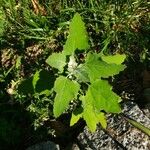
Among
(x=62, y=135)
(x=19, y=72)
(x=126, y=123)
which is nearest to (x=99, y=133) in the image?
(x=126, y=123)

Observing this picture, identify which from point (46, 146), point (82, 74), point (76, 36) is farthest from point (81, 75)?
point (46, 146)

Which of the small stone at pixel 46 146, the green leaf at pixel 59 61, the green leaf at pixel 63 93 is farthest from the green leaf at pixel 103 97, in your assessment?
the small stone at pixel 46 146

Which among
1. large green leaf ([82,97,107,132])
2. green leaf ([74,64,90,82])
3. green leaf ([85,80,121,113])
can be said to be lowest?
large green leaf ([82,97,107,132])

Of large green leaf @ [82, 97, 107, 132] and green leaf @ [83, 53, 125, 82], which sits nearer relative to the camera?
green leaf @ [83, 53, 125, 82]

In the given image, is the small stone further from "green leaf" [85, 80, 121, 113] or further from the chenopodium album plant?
"green leaf" [85, 80, 121, 113]

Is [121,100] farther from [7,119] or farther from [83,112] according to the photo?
[7,119]

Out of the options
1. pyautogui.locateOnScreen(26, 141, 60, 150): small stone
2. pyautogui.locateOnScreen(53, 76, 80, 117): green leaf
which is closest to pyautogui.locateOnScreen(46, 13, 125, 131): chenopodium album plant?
pyautogui.locateOnScreen(53, 76, 80, 117): green leaf

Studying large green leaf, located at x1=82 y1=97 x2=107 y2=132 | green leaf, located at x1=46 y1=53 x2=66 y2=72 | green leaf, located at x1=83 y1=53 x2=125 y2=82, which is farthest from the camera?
large green leaf, located at x1=82 y1=97 x2=107 y2=132

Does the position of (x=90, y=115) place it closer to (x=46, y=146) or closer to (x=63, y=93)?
(x=63, y=93)
